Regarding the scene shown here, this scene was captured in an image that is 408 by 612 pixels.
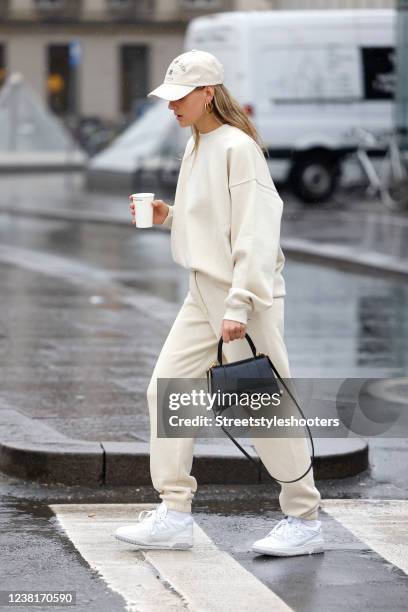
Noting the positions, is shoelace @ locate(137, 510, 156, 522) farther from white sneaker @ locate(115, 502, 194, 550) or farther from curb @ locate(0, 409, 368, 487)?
curb @ locate(0, 409, 368, 487)

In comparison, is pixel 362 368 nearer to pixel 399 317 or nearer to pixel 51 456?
pixel 399 317

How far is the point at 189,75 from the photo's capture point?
5.24m

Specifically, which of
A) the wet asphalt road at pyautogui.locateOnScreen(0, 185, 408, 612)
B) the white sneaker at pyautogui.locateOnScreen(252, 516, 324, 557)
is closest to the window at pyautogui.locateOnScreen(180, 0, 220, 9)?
the wet asphalt road at pyautogui.locateOnScreen(0, 185, 408, 612)

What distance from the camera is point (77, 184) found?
3089 centimetres

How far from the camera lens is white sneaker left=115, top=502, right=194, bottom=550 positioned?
5379 millimetres

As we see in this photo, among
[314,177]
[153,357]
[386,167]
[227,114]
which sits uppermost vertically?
[227,114]

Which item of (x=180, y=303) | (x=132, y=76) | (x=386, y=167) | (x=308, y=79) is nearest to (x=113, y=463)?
A: (x=180, y=303)

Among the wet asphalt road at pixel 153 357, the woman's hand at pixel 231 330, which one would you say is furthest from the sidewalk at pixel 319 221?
the woman's hand at pixel 231 330

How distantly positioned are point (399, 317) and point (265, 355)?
7.27m

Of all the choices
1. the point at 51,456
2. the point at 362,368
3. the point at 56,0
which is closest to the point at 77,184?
the point at 362,368

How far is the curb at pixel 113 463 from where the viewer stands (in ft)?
21.1

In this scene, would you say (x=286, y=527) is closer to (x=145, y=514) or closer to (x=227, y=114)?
(x=145, y=514)

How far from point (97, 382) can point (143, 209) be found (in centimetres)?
345

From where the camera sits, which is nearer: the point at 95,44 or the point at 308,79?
the point at 308,79
